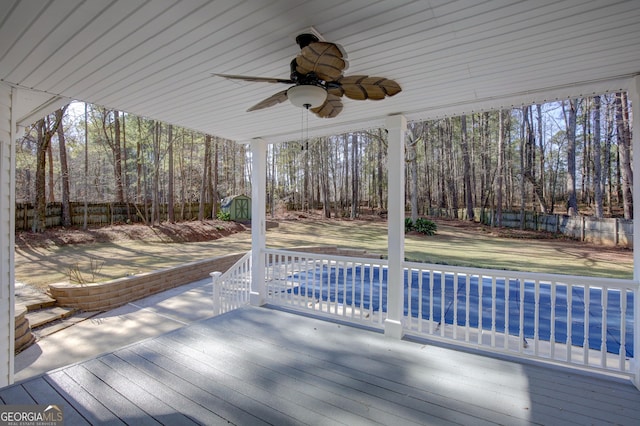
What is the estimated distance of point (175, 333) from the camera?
3.37m

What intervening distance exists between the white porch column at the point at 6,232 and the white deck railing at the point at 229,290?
1.97 m

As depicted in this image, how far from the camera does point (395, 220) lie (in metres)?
3.56

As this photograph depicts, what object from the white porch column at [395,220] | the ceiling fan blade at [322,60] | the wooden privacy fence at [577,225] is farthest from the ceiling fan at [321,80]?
the wooden privacy fence at [577,225]

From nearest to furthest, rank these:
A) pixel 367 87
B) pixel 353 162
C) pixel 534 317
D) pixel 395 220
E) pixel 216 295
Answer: pixel 367 87 < pixel 395 220 < pixel 534 317 < pixel 216 295 < pixel 353 162

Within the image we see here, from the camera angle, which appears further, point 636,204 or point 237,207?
point 237,207

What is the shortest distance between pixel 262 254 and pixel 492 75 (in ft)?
11.9

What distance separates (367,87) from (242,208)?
15.4 m

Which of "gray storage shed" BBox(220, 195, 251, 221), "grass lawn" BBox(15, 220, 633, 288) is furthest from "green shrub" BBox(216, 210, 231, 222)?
"grass lawn" BBox(15, 220, 633, 288)

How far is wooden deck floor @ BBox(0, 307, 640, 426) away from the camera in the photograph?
6.66 feet

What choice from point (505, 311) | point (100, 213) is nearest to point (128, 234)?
point (100, 213)

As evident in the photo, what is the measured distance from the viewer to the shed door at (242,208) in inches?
655

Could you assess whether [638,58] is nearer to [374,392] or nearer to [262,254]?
[374,392]

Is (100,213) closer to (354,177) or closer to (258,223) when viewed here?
(258,223)

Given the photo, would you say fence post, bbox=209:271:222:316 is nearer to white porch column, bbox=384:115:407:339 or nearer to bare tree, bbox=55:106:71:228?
white porch column, bbox=384:115:407:339
